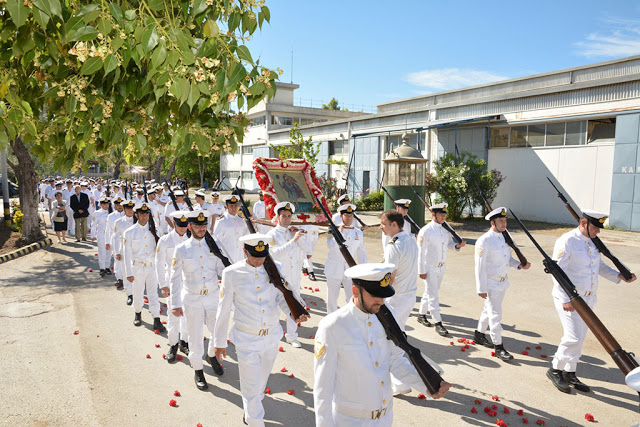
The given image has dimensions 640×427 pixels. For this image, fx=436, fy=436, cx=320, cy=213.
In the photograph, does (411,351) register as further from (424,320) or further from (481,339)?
(424,320)

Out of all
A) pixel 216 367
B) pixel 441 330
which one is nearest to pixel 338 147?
pixel 441 330

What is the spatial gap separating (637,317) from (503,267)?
378 cm

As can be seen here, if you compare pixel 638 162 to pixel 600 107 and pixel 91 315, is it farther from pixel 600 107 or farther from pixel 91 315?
pixel 91 315

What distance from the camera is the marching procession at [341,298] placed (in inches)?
128

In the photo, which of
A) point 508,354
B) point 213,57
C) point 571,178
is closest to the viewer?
point 213,57

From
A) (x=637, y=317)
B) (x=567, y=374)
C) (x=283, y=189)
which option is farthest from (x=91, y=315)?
(x=637, y=317)

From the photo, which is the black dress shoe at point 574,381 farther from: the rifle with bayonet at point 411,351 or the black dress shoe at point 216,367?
the black dress shoe at point 216,367

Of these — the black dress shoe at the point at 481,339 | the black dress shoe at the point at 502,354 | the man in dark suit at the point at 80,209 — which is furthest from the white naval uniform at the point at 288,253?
the man in dark suit at the point at 80,209

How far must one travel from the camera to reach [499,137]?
81.9 feet

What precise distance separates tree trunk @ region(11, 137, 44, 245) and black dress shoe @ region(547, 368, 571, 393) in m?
17.2

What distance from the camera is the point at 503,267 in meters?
7.05

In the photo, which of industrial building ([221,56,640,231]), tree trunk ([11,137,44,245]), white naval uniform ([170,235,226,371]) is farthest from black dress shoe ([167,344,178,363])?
industrial building ([221,56,640,231])

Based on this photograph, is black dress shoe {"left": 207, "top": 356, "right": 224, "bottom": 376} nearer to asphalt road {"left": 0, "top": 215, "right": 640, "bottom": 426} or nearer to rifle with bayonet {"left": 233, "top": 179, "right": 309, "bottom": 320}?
asphalt road {"left": 0, "top": 215, "right": 640, "bottom": 426}

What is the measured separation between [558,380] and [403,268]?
255 centimetres
